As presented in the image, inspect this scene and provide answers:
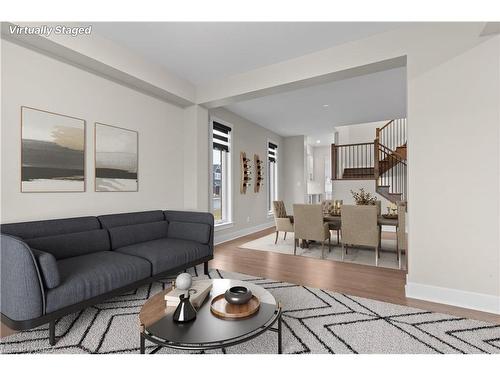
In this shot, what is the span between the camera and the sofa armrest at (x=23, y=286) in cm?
175

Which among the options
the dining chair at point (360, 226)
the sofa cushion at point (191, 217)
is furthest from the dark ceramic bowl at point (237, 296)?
the dining chair at point (360, 226)

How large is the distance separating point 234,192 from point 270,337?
411 cm

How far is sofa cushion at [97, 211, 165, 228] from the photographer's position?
9.86ft

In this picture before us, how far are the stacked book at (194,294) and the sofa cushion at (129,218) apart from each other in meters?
1.60

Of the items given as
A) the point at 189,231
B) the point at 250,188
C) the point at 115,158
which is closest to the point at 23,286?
the point at 189,231

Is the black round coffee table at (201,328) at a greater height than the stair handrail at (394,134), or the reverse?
the stair handrail at (394,134)

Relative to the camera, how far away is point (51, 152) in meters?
2.74

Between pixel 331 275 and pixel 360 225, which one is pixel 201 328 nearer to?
pixel 331 275

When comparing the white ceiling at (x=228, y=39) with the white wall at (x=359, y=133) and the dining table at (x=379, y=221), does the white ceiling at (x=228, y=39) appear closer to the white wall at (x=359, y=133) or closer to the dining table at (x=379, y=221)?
the dining table at (x=379, y=221)

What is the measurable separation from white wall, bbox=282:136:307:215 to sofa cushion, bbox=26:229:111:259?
604 centimetres

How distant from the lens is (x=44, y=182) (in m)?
2.68

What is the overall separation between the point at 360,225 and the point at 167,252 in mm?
2775

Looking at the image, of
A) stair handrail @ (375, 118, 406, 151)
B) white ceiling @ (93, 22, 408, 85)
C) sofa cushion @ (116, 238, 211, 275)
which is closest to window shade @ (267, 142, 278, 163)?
stair handrail @ (375, 118, 406, 151)
